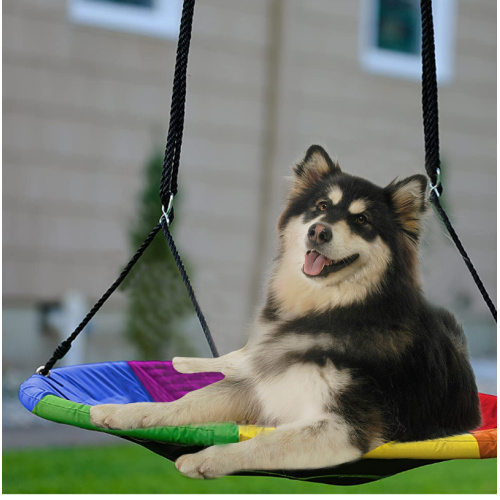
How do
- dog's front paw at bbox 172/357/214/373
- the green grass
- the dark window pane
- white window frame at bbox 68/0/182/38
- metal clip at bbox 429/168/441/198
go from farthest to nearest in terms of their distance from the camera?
the dark window pane < white window frame at bbox 68/0/182/38 < the green grass < dog's front paw at bbox 172/357/214/373 < metal clip at bbox 429/168/441/198

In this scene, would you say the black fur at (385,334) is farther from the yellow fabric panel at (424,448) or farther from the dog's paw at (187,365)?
the dog's paw at (187,365)

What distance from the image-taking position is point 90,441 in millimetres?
4250

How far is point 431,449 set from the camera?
1116 millimetres

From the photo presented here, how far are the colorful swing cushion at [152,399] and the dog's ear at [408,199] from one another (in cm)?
37

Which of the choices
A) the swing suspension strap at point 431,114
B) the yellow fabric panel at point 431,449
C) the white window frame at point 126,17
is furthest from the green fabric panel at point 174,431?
the white window frame at point 126,17

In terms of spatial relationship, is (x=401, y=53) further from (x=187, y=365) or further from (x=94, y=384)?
(x=94, y=384)

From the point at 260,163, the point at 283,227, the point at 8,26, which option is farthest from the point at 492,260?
the point at 8,26

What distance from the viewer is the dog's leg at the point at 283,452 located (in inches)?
41.8

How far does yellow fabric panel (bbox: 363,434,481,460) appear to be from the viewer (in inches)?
43.2

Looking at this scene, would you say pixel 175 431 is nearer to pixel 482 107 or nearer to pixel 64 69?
pixel 64 69

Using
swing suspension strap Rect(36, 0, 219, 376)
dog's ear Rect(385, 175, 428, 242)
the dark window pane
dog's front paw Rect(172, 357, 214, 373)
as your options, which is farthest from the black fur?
the dark window pane

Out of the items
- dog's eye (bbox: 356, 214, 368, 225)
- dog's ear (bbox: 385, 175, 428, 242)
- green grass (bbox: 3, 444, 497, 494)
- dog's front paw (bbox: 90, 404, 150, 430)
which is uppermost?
dog's ear (bbox: 385, 175, 428, 242)

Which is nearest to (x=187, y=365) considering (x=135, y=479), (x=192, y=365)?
(x=192, y=365)

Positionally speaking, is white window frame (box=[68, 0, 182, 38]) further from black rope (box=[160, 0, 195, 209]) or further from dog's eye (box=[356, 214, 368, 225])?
dog's eye (box=[356, 214, 368, 225])
